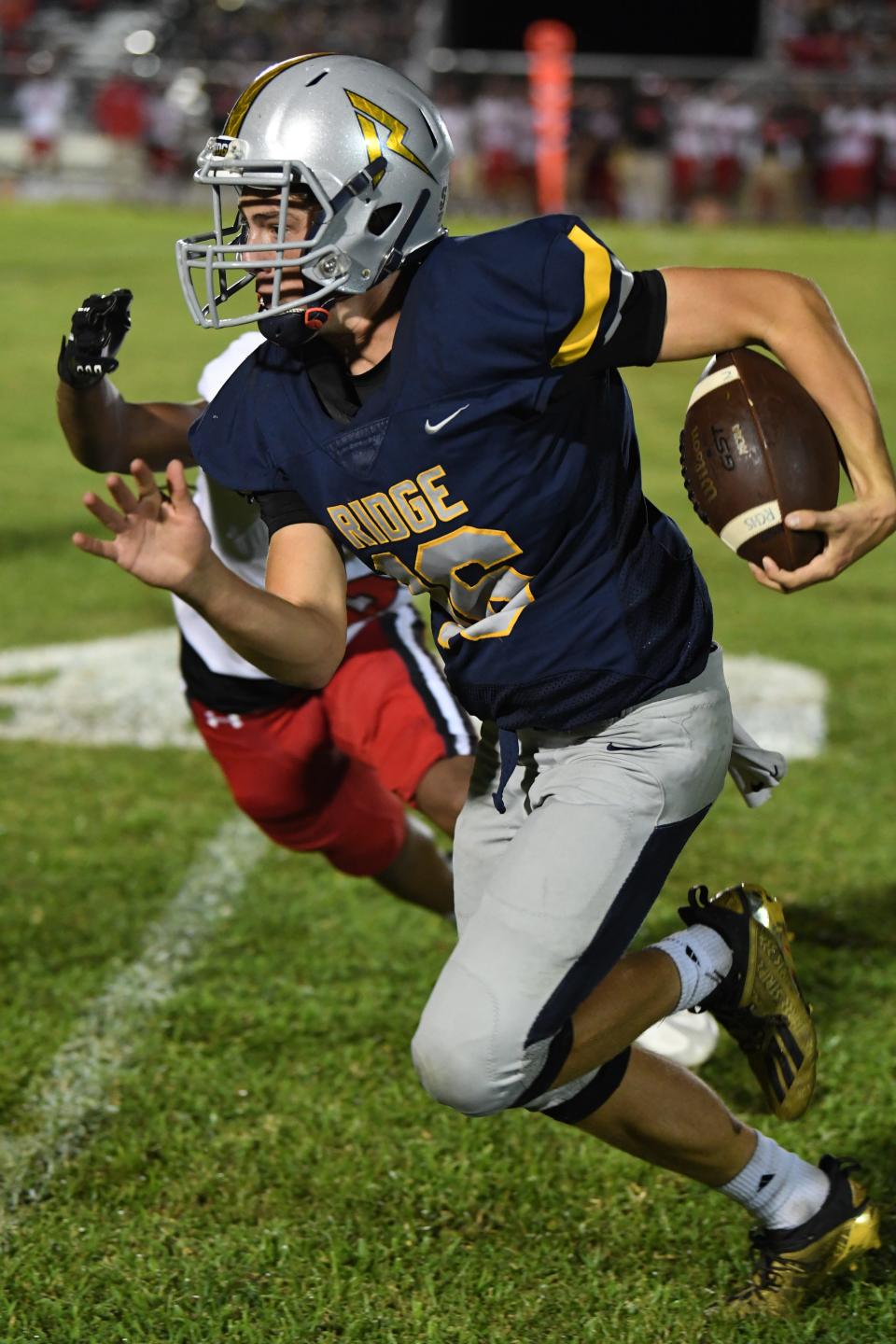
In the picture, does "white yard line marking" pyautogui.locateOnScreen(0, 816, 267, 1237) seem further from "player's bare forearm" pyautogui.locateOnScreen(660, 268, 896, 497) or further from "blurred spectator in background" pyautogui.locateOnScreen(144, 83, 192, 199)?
"blurred spectator in background" pyautogui.locateOnScreen(144, 83, 192, 199)

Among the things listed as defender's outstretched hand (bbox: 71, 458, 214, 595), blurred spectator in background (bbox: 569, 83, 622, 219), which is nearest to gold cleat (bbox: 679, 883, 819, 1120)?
defender's outstretched hand (bbox: 71, 458, 214, 595)

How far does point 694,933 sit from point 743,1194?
16.7 inches

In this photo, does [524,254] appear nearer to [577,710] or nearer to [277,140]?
[277,140]

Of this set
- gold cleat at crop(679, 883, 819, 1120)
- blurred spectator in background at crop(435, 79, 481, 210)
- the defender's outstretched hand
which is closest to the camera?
the defender's outstretched hand

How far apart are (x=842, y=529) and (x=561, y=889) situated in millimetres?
702

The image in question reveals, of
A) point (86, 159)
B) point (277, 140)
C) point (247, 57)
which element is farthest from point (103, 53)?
point (277, 140)

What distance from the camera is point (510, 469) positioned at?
2486 millimetres

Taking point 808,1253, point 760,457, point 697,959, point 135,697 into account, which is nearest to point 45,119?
point 135,697

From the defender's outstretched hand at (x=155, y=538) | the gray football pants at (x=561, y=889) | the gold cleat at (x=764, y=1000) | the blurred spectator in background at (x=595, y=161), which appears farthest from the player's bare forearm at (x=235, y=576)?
the blurred spectator in background at (x=595, y=161)

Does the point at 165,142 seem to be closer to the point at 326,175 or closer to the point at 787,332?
the point at 326,175

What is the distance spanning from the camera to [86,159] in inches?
969

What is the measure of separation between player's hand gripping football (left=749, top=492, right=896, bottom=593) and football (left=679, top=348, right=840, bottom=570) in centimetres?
7

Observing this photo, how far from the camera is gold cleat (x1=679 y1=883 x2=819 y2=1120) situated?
2764 mm

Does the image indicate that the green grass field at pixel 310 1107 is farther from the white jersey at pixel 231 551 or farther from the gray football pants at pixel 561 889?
the white jersey at pixel 231 551
